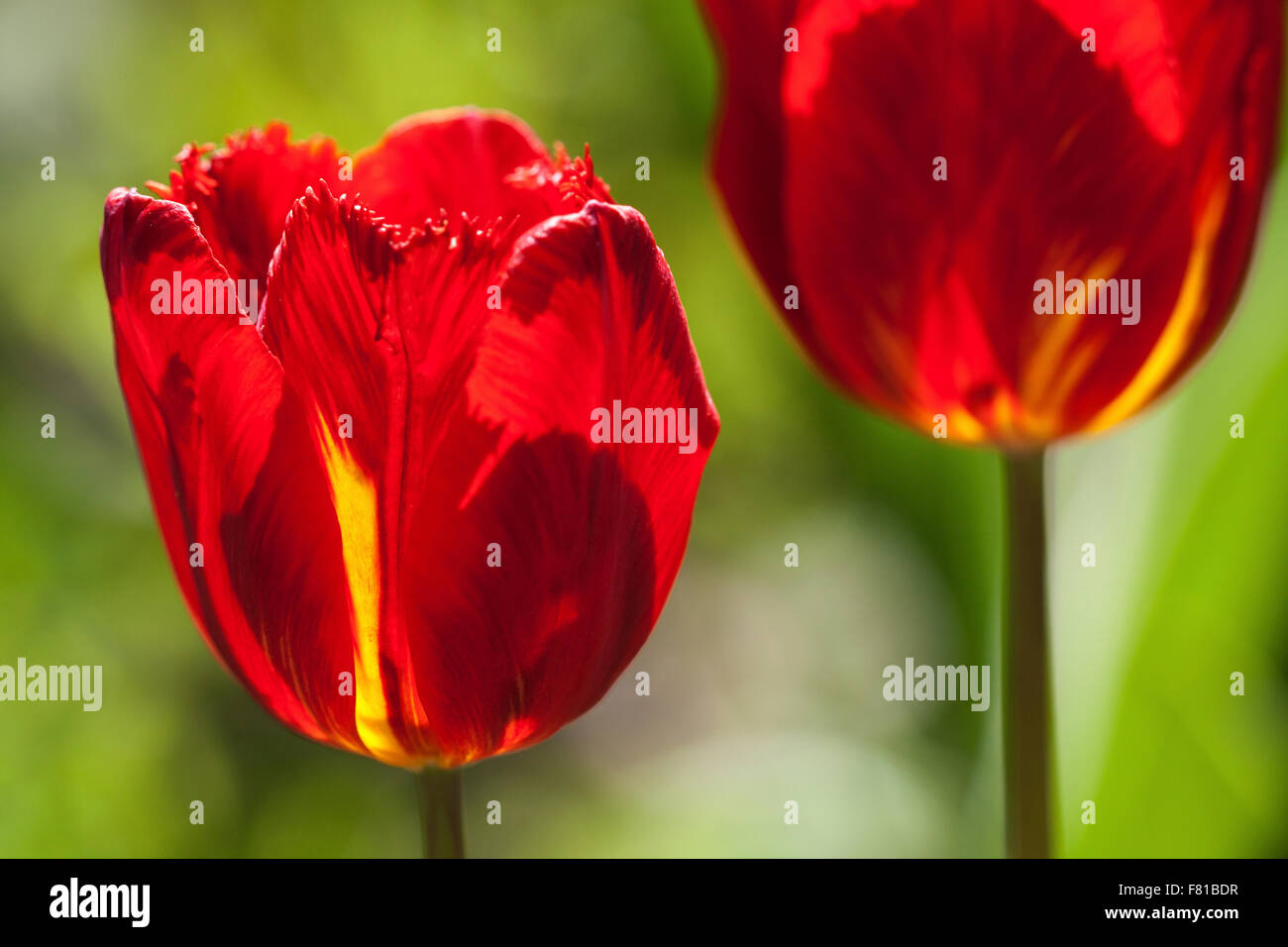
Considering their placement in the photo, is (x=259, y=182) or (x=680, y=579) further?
(x=680, y=579)

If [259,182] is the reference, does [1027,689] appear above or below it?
below

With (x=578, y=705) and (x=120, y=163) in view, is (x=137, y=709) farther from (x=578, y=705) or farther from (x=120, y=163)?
(x=578, y=705)

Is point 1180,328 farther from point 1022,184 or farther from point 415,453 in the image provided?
point 415,453

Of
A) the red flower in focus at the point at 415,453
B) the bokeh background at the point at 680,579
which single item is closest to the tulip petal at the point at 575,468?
the red flower in focus at the point at 415,453

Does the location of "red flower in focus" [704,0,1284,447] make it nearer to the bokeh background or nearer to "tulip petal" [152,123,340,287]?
"tulip petal" [152,123,340,287]

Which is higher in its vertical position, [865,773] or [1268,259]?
[1268,259]

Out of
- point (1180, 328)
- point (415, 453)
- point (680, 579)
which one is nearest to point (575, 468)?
point (415, 453)
